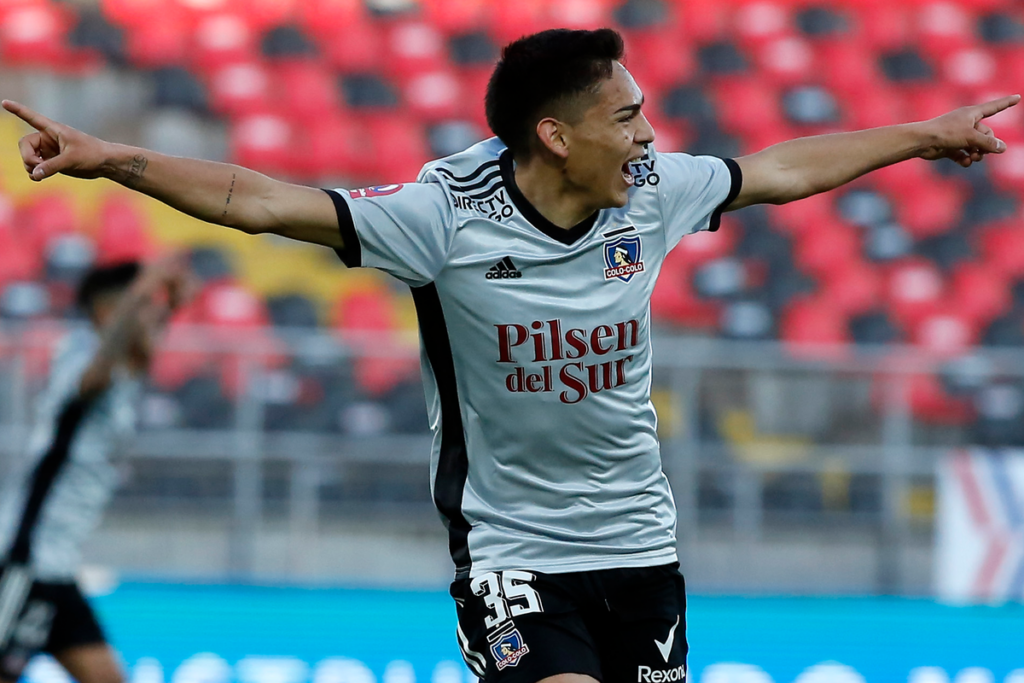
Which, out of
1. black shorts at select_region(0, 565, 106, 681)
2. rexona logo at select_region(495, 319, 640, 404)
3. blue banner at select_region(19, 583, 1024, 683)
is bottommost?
blue banner at select_region(19, 583, 1024, 683)

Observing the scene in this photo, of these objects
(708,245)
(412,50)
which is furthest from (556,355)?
(412,50)

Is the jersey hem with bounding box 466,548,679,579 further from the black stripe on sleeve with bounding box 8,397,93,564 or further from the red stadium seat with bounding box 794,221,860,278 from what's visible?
the red stadium seat with bounding box 794,221,860,278

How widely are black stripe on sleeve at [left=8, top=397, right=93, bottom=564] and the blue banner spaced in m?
1.19

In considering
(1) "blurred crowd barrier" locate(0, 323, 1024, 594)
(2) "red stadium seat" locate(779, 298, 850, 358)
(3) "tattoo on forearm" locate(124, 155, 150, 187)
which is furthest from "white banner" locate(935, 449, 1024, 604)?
(3) "tattoo on forearm" locate(124, 155, 150, 187)

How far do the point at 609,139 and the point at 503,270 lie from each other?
0.41m

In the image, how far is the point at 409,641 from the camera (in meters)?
6.73

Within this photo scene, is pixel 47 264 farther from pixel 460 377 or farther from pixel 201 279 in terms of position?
pixel 460 377

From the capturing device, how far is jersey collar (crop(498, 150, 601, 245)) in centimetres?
347

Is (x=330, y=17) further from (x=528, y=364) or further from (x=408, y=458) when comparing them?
(x=528, y=364)

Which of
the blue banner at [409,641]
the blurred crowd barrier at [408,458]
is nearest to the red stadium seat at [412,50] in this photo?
the blurred crowd barrier at [408,458]

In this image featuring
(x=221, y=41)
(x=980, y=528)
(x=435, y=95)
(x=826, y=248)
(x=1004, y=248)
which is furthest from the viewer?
(x=221, y=41)

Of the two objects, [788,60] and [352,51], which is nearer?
[352,51]

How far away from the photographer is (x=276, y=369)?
25.8ft

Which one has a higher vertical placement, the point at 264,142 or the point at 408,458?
the point at 264,142
